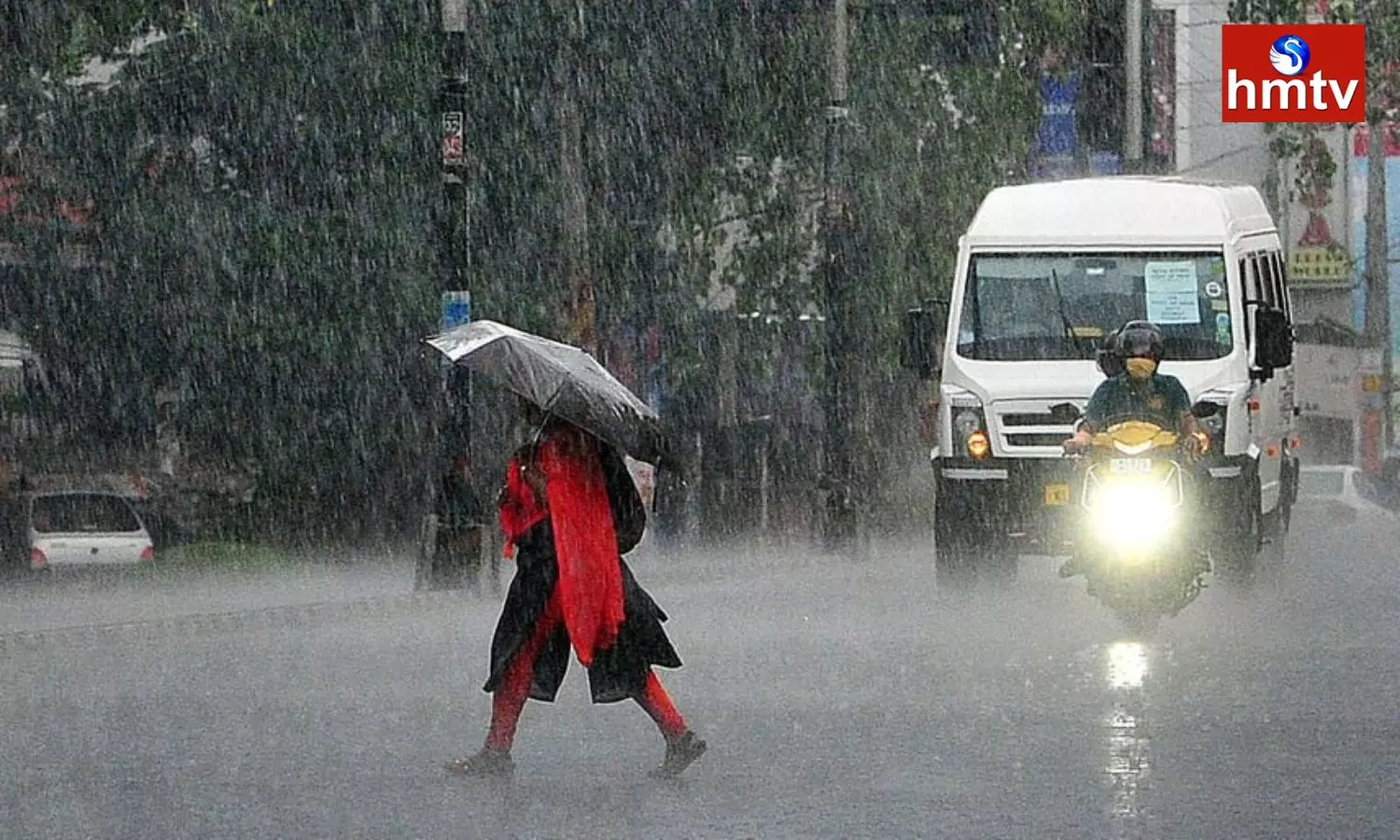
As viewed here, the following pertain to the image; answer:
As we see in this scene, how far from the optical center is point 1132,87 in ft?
109

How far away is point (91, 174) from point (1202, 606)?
1394 centimetres

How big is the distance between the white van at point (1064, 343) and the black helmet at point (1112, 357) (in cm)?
122

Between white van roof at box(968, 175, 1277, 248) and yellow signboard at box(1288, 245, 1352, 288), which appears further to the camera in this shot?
yellow signboard at box(1288, 245, 1352, 288)

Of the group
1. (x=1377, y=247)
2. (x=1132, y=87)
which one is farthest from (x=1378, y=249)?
(x=1132, y=87)

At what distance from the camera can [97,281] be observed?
2942 centimetres

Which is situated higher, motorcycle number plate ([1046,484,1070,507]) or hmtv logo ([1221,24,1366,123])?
hmtv logo ([1221,24,1366,123])

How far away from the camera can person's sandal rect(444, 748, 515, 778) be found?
35.2 feet

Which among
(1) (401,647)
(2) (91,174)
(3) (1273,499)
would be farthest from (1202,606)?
(2) (91,174)

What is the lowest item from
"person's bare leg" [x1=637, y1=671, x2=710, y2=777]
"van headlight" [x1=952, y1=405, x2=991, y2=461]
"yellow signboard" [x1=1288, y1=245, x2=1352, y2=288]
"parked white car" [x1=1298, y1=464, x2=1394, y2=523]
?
"parked white car" [x1=1298, y1=464, x2=1394, y2=523]

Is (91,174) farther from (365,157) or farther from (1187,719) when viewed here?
(1187,719)

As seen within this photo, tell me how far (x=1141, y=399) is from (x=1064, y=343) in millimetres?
2936

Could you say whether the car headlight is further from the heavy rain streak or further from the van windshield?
the van windshield

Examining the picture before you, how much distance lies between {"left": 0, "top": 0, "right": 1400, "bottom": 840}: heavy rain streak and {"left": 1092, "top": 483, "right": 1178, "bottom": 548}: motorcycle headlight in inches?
1.1

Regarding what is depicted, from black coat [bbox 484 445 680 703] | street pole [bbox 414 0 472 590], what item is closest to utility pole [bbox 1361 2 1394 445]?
street pole [bbox 414 0 472 590]
